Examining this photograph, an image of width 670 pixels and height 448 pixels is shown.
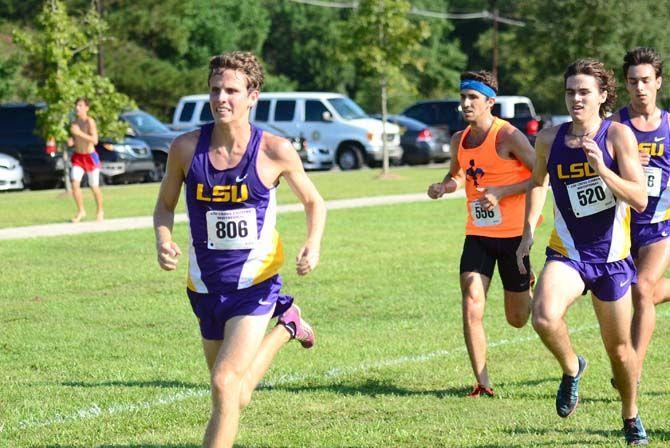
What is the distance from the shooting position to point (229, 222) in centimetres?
592

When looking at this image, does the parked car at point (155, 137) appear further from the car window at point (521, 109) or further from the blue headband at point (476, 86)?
the blue headband at point (476, 86)

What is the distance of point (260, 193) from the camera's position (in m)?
5.94

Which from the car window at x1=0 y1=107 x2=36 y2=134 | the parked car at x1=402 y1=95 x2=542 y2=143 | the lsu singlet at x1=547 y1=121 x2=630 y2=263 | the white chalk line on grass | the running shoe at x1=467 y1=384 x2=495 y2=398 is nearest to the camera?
the lsu singlet at x1=547 y1=121 x2=630 y2=263

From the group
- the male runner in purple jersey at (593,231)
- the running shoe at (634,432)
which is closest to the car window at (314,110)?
the male runner in purple jersey at (593,231)

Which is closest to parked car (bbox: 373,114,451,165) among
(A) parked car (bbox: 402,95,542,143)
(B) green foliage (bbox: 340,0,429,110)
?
(A) parked car (bbox: 402,95,542,143)

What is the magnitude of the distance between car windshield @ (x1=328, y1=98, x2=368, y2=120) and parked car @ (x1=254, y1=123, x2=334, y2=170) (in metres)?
1.26

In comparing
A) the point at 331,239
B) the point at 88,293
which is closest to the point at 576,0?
the point at 331,239

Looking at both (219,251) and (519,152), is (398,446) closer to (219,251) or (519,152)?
(219,251)

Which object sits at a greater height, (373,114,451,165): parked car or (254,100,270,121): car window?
(254,100,270,121): car window

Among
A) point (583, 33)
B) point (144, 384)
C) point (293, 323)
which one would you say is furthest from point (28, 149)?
→ point (293, 323)

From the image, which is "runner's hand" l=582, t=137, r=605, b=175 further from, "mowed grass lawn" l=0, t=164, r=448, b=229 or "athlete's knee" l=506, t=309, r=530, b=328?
"mowed grass lawn" l=0, t=164, r=448, b=229

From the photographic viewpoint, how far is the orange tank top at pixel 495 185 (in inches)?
325

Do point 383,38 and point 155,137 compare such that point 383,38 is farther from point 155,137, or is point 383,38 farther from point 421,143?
point 421,143

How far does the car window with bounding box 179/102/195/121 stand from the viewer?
3784 centimetres
